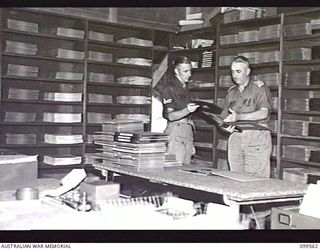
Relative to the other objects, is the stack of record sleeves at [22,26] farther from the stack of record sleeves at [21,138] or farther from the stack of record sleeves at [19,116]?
the stack of record sleeves at [21,138]

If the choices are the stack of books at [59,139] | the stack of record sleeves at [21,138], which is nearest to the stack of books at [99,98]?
the stack of books at [59,139]

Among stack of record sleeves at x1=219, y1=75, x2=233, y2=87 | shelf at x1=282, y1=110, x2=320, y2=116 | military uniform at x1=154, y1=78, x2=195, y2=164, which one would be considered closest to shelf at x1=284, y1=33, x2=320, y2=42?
shelf at x1=282, y1=110, x2=320, y2=116

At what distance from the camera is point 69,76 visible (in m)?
4.66

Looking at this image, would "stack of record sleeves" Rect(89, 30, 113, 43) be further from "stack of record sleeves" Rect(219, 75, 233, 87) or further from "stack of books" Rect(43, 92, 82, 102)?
"stack of record sleeves" Rect(219, 75, 233, 87)

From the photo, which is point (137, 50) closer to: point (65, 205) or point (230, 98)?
point (230, 98)

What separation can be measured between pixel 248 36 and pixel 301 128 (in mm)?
1080

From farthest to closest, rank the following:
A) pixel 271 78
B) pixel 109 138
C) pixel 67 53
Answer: pixel 67 53 → pixel 271 78 → pixel 109 138

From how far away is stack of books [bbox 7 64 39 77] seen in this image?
4.36 metres

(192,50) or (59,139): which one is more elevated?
(192,50)

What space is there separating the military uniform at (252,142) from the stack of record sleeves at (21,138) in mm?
1926

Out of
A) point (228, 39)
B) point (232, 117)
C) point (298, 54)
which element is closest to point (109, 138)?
point (232, 117)

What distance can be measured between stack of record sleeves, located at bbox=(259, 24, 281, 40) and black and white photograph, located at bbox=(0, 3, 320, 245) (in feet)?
0.04

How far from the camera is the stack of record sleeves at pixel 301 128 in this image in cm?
394

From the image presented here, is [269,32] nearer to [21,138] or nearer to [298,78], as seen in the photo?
[298,78]
